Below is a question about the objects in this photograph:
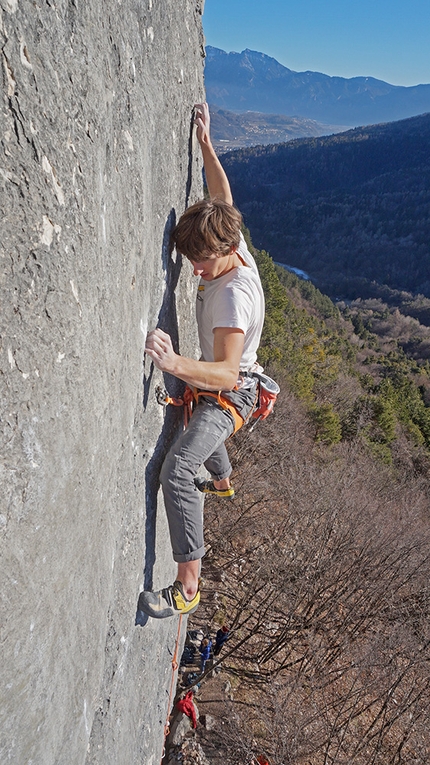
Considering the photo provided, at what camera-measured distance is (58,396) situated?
5.84ft

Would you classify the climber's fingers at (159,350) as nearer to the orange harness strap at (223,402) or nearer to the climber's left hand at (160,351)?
the climber's left hand at (160,351)

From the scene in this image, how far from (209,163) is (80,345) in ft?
8.03

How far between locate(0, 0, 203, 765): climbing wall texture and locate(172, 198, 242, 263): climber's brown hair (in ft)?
0.67

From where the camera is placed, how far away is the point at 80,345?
1919mm

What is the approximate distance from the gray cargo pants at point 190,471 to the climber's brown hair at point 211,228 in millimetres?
1002

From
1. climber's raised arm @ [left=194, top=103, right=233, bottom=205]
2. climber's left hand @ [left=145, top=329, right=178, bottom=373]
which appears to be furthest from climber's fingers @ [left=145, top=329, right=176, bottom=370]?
climber's raised arm @ [left=194, top=103, right=233, bottom=205]

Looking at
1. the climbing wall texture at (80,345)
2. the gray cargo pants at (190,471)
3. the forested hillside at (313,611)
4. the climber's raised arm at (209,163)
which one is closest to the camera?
the climbing wall texture at (80,345)

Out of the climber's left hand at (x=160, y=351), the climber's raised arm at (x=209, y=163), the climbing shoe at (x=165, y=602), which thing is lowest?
the climbing shoe at (x=165, y=602)

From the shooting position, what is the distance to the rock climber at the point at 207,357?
115 inches

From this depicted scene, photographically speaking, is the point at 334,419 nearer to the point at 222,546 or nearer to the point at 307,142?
the point at 222,546

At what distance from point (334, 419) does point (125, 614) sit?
19.0 meters

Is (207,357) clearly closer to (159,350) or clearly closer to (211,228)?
(159,350)

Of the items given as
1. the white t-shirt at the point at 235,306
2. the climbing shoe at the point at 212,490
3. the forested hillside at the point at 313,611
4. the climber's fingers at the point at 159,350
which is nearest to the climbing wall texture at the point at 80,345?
the climber's fingers at the point at 159,350

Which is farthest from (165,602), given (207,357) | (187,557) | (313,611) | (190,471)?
(313,611)
